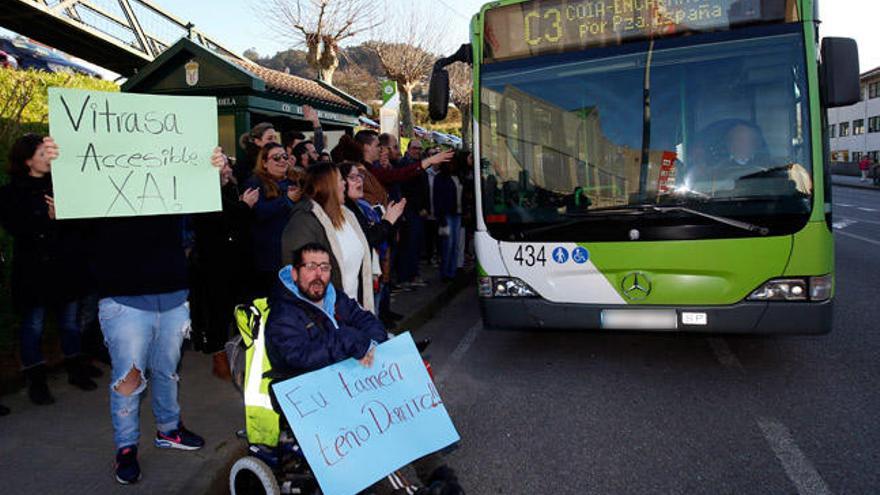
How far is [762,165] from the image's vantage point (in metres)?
4.29

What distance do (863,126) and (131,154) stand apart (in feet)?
203

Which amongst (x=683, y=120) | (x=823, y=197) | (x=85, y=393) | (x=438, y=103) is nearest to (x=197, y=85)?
(x=438, y=103)

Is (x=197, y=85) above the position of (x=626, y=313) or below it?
above

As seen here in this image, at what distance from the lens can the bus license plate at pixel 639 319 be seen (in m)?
4.51

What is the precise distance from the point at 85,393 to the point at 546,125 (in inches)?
143

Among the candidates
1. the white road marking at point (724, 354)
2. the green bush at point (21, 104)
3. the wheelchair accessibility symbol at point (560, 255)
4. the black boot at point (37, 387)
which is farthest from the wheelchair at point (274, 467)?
the green bush at point (21, 104)

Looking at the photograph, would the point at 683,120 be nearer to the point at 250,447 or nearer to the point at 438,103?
the point at 438,103

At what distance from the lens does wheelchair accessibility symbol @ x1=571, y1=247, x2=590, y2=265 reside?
464 centimetres

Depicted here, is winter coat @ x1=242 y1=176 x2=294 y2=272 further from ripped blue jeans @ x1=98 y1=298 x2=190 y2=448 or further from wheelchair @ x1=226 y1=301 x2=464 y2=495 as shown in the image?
wheelchair @ x1=226 y1=301 x2=464 y2=495

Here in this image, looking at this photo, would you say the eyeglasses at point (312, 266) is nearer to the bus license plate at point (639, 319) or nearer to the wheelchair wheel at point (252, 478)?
the wheelchair wheel at point (252, 478)

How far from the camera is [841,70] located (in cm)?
425

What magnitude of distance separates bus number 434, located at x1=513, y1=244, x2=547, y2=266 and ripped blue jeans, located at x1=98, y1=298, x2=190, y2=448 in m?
2.40

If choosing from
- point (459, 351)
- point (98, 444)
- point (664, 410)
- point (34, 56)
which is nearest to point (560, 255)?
point (664, 410)

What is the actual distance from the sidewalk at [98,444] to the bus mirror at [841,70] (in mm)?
4223
